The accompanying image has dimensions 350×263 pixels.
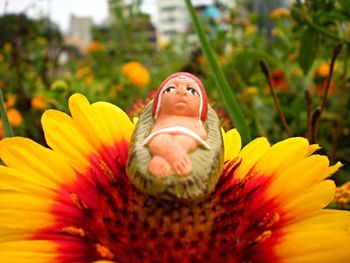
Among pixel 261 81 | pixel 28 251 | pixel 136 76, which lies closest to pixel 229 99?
pixel 28 251

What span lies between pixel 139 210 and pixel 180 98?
0.31ft

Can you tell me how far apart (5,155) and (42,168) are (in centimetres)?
3

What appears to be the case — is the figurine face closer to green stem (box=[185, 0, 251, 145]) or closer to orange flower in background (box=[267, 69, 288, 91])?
green stem (box=[185, 0, 251, 145])

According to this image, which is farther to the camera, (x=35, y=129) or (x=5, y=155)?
(x=35, y=129)

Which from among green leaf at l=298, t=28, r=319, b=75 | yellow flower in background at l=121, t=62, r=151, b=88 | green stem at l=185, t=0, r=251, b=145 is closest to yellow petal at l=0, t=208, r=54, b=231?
green stem at l=185, t=0, r=251, b=145

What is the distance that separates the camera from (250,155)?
0.54 meters

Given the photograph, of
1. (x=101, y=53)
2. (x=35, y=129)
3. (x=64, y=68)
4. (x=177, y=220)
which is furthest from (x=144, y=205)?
(x=64, y=68)

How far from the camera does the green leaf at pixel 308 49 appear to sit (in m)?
0.79

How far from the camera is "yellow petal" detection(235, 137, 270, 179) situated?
52 centimetres

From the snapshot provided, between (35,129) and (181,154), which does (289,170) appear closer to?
(181,154)

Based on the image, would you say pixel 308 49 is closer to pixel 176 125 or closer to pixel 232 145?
pixel 232 145

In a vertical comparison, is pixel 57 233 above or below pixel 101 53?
below

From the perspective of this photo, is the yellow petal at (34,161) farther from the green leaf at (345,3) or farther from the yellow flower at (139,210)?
the green leaf at (345,3)

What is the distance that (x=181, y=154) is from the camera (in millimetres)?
400
